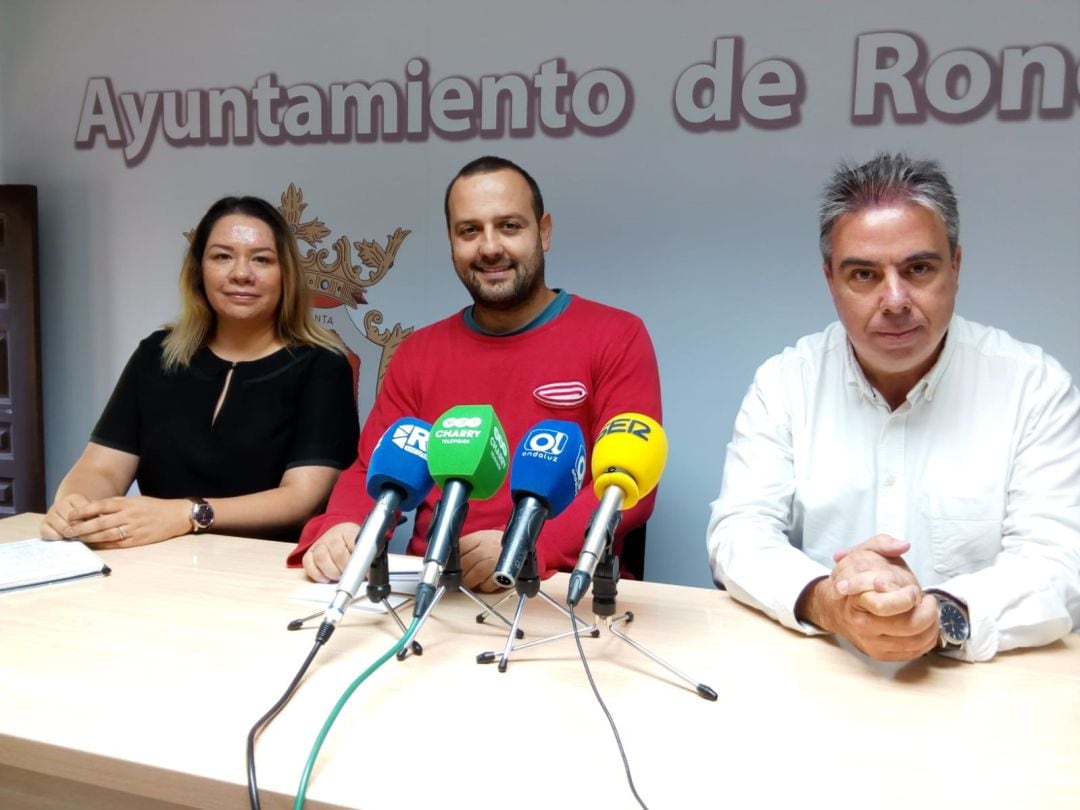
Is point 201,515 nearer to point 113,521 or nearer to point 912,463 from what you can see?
point 113,521

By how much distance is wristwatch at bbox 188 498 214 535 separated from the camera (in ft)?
5.89

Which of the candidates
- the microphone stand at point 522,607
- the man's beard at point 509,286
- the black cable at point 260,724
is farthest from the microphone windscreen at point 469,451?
the man's beard at point 509,286

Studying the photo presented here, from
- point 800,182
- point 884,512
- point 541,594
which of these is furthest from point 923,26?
point 541,594

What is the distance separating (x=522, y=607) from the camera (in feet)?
3.68

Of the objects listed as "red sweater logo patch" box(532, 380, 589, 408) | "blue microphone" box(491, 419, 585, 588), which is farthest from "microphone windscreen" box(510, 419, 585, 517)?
"red sweater logo patch" box(532, 380, 589, 408)

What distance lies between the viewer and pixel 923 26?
99.0 inches

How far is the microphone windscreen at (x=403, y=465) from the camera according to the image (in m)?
1.03

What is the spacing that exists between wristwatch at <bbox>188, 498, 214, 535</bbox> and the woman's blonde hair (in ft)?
2.11

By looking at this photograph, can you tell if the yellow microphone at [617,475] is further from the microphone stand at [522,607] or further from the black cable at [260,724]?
the black cable at [260,724]

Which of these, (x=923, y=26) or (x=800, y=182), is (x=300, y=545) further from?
(x=923, y=26)

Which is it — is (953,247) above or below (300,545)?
above

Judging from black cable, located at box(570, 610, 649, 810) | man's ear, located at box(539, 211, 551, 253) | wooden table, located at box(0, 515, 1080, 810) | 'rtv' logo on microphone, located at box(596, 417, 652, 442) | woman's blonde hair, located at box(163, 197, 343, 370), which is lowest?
wooden table, located at box(0, 515, 1080, 810)

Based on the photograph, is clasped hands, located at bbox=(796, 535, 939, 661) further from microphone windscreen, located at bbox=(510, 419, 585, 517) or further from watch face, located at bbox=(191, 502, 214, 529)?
watch face, located at bbox=(191, 502, 214, 529)

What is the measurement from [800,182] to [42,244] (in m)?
3.31
